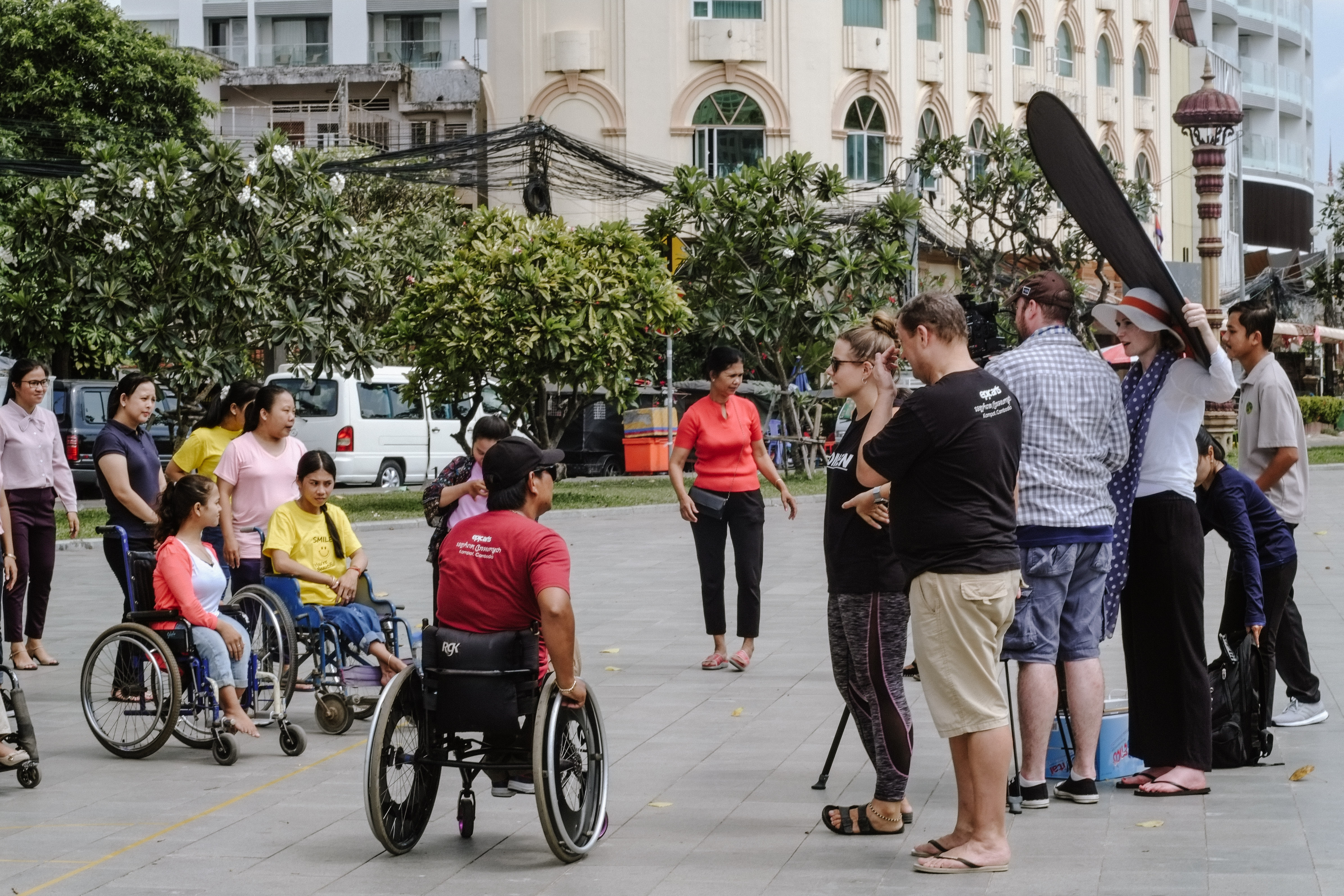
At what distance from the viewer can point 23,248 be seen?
25234 mm

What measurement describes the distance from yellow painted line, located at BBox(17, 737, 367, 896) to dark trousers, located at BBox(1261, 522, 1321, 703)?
4.17 metres

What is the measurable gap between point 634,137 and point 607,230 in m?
16.8

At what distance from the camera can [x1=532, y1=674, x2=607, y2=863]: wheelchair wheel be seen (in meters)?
5.52

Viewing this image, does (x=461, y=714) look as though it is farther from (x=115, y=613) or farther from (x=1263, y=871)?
(x=115, y=613)

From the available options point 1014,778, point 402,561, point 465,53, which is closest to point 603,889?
point 1014,778

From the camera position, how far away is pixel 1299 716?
25.9 ft

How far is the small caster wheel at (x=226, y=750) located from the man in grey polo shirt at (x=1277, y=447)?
4.47 metres

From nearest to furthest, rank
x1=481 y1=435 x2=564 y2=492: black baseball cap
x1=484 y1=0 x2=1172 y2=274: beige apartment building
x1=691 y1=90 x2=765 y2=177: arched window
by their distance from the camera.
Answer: x1=481 y1=435 x2=564 y2=492: black baseball cap < x1=484 y1=0 x2=1172 y2=274: beige apartment building < x1=691 y1=90 x2=765 y2=177: arched window

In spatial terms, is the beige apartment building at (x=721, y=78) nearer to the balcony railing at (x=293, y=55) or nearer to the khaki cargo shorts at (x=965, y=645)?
the balcony railing at (x=293, y=55)

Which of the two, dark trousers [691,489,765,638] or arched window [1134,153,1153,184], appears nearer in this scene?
dark trousers [691,489,765,638]

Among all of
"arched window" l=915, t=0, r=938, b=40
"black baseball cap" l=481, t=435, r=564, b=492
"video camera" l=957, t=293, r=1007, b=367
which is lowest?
"black baseball cap" l=481, t=435, r=564, b=492

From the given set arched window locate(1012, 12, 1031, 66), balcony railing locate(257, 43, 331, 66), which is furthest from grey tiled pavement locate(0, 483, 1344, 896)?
balcony railing locate(257, 43, 331, 66)

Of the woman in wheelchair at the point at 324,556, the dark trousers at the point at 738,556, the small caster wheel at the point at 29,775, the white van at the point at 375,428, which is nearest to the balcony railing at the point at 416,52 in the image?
the white van at the point at 375,428

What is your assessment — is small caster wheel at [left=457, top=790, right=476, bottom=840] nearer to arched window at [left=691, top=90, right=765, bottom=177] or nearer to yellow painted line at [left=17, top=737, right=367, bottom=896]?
yellow painted line at [left=17, top=737, right=367, bottom=896]
